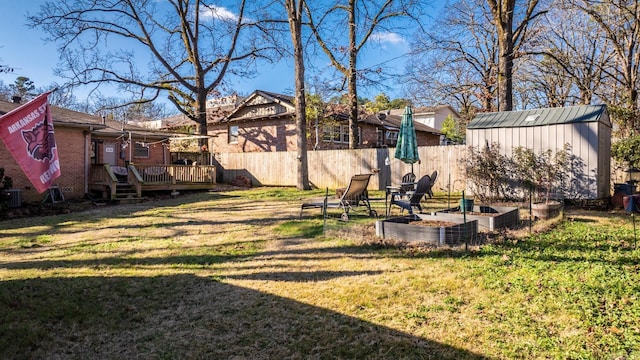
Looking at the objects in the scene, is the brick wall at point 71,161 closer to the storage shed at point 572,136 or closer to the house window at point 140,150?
the house window at point 140,150

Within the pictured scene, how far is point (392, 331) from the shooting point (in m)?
3.47

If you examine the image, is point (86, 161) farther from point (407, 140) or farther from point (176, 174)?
point (407, 140)

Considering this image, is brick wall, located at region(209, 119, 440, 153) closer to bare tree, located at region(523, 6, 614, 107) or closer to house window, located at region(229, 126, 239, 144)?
house window, located at region(229, 126, 239, 144)

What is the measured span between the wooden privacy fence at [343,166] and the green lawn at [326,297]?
7.16 meters

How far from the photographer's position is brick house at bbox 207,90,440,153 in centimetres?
2388

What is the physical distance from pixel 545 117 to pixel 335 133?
16.1 metres

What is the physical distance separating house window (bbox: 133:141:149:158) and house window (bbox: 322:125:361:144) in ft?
33.7

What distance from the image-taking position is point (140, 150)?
20.4 metres

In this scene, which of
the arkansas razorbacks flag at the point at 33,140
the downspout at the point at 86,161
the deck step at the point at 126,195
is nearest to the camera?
the arkansas razorbacks flag at the point at 33,140

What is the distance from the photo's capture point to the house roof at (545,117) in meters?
10.3

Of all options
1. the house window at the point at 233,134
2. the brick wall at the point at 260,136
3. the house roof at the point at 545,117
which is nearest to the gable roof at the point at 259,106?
the brick wall at the point at 260,136

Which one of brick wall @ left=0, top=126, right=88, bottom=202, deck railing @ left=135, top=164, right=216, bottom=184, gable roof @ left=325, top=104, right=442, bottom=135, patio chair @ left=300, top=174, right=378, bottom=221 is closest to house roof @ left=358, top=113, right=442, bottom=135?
gable roof @ left=325, top=104, right=442, bottom=135

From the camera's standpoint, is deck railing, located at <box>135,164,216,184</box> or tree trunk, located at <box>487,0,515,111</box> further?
deck railing, located at <box>135,164,216,184</box>

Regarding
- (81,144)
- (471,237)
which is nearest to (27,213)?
(81,144)
